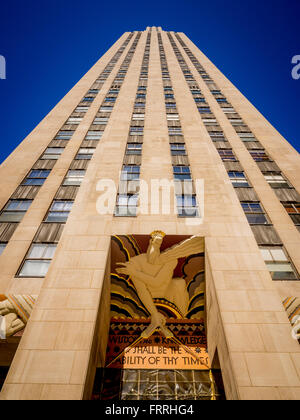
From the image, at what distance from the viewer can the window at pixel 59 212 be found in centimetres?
1628

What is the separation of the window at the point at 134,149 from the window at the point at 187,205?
741 cm

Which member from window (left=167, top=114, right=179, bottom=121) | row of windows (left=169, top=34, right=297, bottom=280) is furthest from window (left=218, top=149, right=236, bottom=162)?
window (left=167, top=114, right=179, bottom=121)

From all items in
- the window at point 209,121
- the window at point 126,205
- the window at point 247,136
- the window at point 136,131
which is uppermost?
the window at point 209,121

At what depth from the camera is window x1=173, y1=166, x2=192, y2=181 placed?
59.3ft

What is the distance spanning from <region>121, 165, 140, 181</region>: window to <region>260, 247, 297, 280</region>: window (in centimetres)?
1033

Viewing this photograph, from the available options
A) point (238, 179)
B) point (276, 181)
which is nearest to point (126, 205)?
point (238, 179)

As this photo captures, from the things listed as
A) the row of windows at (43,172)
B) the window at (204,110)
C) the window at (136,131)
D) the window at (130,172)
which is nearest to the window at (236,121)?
the window at (204,110)

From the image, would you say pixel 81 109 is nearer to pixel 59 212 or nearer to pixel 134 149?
pixel 134 149

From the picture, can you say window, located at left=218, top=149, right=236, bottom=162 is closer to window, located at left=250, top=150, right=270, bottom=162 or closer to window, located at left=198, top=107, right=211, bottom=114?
window, located at left=250, top=150, right=270, bottom=162

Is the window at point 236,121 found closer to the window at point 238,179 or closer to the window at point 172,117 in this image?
the window at point 172,117

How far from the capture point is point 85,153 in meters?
23.1

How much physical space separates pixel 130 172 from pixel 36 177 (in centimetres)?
848

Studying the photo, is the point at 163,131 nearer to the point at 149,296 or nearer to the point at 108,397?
the point at 149,296
